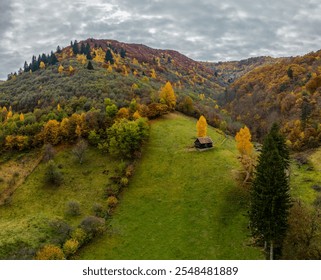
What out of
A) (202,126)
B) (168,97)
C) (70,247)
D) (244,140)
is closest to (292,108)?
(168,97)

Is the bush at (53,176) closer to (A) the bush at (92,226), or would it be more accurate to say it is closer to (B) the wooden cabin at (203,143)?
(A) the bush at (92,226)

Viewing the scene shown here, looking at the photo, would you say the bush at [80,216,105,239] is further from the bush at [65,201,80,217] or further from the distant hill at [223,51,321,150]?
the distant hill at [223,51,321,150]

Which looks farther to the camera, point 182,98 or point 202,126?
point 182,98

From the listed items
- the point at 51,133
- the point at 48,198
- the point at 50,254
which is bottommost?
the point at 50,254

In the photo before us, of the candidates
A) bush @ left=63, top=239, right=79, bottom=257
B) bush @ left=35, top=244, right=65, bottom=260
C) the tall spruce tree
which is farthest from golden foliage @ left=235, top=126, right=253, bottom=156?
bush @ left=35, top=244, right=65, bottom=260

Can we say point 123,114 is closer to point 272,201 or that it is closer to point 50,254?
point 50,254

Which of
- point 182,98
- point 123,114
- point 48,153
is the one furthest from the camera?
point 182,98

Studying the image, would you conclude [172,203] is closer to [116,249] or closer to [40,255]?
[116,249]
